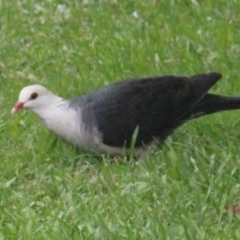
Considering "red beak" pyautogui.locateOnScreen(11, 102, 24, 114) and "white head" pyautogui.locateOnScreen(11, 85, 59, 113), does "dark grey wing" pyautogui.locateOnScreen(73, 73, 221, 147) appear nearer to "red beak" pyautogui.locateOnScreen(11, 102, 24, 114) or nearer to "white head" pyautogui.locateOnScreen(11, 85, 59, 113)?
"white head" pyautogui.locateOnScreen(11, 85, 59, 113)

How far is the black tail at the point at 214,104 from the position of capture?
8156mm

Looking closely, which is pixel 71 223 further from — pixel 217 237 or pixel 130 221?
pixel 217 237

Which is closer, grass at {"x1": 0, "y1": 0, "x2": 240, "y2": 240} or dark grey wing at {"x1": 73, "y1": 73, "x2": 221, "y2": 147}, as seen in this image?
grass at {"x1": 0, "y1": 0, "x2": 240, "y2": 240}

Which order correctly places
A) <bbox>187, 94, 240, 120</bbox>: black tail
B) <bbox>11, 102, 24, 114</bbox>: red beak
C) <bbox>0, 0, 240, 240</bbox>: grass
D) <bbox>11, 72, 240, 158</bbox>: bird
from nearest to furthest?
<bbox>0, 0, 240, 240</bbox>: grass, <bbox>11, 72, 240, 158</bbox>: bird, <bbox>11, 102, 24, 114</bbox>: red beak, <bbox>187, 94, 240, 120</bbox>: black tail

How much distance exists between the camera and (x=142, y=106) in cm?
794

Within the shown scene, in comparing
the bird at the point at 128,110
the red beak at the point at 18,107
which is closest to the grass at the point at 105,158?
the bird at the point at 128,110

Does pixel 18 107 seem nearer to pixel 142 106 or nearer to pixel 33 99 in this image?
pixel 33 99

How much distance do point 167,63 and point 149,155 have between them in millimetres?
2069

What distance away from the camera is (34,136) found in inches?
329

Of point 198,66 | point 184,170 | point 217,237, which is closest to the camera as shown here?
point 217,237

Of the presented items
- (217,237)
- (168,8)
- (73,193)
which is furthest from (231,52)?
(217,237)

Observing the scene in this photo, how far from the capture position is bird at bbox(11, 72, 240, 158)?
306 inches

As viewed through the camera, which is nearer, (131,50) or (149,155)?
(149,155)

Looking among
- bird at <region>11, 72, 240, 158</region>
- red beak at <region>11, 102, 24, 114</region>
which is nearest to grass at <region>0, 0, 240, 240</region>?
bird at <region>11, 72, 240, 158</region>
